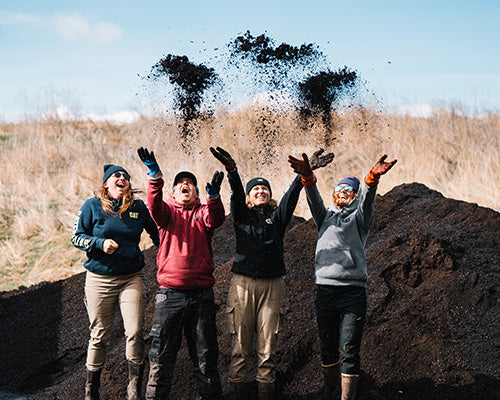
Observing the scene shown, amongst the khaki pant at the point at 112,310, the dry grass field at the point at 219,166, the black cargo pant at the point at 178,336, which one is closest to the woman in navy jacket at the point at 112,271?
the khaki pant at the point at 112,310

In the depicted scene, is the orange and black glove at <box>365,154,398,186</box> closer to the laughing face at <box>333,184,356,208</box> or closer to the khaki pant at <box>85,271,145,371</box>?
the laughing face at <box>333,184,356,208</box>

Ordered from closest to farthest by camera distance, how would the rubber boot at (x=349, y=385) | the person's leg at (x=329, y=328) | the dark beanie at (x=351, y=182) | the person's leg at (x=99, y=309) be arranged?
the rubber boot at (x=349, y=385) < the person's leg at (x=329, y=328) < the dark beanie at (x=351, y=182) < the person's leg at (x=99, y=309)

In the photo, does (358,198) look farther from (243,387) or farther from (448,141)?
(448,141)

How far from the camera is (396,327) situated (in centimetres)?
432

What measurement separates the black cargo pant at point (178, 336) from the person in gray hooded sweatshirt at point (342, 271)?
79cm

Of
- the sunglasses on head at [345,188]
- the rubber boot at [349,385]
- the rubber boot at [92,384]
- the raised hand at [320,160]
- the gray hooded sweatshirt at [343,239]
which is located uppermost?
the raised hand at [320,160]

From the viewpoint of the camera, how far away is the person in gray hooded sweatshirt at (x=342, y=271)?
350 cm

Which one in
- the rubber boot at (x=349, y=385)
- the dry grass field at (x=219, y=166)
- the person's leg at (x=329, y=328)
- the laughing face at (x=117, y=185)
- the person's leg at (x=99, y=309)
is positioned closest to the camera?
the rubber boot at (x=349, y=385)

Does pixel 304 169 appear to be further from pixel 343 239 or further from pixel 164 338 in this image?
pixel 164 338

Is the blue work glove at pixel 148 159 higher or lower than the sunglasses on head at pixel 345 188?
higher

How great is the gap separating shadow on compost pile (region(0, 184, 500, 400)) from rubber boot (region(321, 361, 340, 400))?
27 cm

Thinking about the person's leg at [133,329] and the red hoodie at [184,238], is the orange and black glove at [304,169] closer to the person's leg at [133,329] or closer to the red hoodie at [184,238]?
the red hoodie at [184,238]

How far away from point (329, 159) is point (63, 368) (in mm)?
3970

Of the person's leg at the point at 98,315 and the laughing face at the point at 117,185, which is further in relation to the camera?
the laughing face at the point at 117,185
